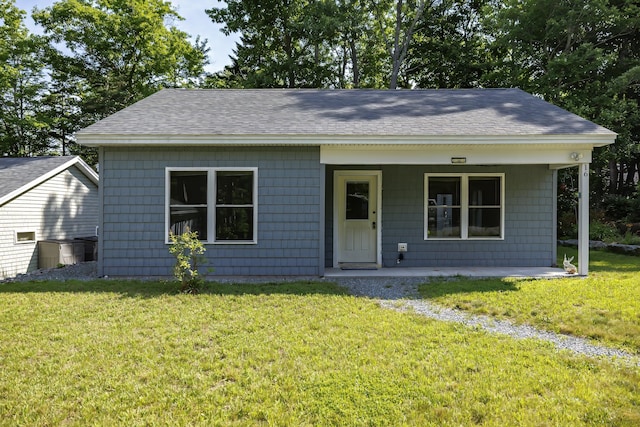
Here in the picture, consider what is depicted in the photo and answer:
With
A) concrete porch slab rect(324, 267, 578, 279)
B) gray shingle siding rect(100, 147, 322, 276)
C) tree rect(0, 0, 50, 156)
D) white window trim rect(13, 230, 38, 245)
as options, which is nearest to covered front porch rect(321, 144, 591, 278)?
concrete porch slab rect(324, 267, 578, 279)

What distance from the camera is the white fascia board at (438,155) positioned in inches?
288

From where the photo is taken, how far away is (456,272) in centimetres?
789

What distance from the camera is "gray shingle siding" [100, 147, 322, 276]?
7.45m

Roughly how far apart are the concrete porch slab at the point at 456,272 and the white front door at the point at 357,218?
0.58m

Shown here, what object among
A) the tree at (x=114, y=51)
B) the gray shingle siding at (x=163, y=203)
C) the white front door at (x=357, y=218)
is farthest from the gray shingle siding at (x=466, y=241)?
the tree at (x=114, y=51)

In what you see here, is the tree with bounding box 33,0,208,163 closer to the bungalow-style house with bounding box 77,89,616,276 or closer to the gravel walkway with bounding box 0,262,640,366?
the bungalow-style house with bounding box 77,89,616,276

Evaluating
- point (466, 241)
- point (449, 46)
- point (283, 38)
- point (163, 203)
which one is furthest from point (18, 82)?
point (466, 241)

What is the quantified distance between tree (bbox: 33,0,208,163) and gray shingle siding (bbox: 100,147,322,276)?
1362cm

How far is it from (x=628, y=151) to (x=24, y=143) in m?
27.4

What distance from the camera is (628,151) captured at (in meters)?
13.9

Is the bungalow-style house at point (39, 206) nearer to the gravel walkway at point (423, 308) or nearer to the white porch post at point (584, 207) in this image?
the gravel walkway at point (423, 308)

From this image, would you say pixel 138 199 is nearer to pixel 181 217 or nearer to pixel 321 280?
pixel 181 217

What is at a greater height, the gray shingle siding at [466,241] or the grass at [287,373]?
the gray shingle siding at [466,241]

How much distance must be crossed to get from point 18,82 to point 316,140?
66.9 feet
